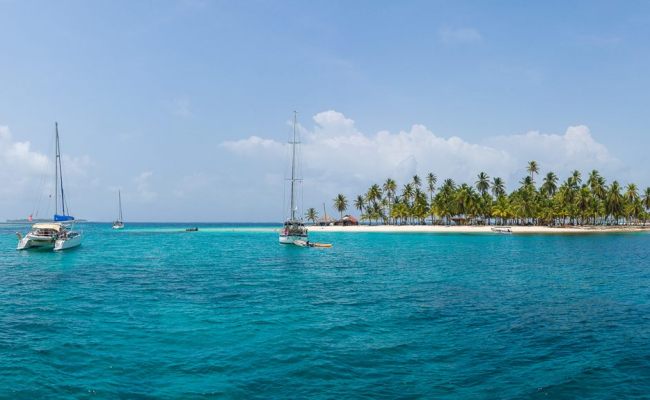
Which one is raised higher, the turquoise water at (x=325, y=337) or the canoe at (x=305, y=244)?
the canoe at (x=305, y=244)

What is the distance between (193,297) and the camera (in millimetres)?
28953

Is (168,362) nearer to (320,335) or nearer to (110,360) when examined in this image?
Answer: (110,360)

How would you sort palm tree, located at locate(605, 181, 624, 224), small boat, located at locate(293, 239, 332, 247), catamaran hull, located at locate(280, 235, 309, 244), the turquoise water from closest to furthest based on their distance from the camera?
the turquoise water → small boat, located at locate(293, 239, 332, 247) → catamaran hull, located at locate(280, 235, 309, 244) → palm tree, located at locate(605, 181, 624, 224)

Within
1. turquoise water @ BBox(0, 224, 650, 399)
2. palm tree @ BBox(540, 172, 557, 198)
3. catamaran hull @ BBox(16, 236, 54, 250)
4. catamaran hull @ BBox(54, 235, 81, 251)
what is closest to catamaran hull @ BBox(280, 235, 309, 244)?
catamaran hull @ BBox(54, 235, 81, 251)

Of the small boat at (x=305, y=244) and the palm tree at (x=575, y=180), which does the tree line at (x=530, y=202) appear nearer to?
the palm tree at (x=575, y=180)

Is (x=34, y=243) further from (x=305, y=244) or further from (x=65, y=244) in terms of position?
(x=305, y=244)

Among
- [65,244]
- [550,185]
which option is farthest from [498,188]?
[65,244]

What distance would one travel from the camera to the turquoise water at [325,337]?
13.7 meters

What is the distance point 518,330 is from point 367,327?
22.2 ft

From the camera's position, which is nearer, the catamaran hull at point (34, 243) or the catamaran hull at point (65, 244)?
the catamaran hull at point (34, 243)

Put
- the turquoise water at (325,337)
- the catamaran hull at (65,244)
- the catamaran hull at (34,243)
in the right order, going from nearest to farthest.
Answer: the turquoise water at (325,337), the catamaran hull at (34,243), the catamaran hull at (65,244)

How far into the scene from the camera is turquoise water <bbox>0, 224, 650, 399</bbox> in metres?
13.7

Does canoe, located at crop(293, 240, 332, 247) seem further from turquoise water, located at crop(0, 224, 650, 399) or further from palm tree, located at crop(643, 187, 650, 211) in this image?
palm tree, located at crop(643, 187, 650, 211)

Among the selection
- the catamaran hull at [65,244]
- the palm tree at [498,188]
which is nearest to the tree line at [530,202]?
the palm tree at [498,188]
